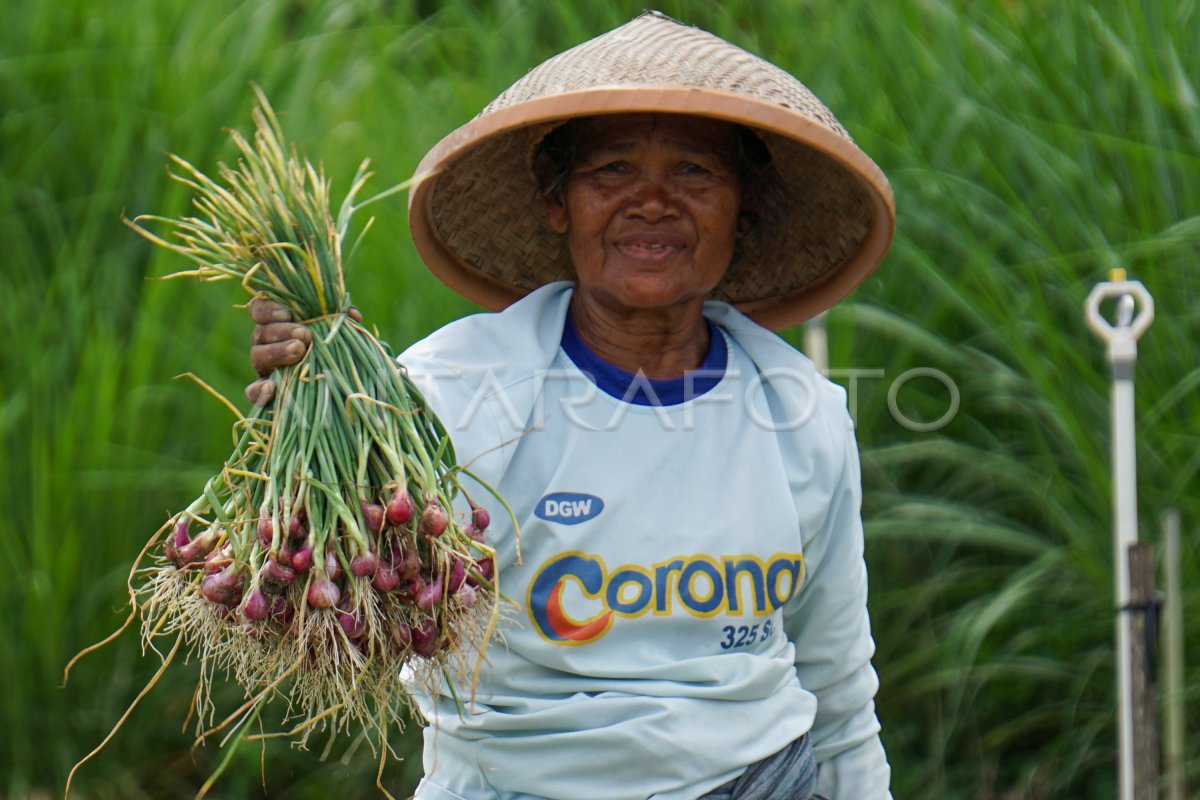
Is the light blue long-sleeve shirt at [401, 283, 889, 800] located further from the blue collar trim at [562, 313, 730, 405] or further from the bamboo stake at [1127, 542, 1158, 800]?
the bamboo stake at [1127, 542, 1158, 800]

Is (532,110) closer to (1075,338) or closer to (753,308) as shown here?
(753,308)

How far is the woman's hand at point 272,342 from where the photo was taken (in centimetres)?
183

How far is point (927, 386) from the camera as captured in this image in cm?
348

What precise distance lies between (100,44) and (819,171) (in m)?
2.35

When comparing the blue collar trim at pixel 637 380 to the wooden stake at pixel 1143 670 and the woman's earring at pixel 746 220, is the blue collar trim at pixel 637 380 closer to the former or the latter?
the woman's earring at pixel 746 220

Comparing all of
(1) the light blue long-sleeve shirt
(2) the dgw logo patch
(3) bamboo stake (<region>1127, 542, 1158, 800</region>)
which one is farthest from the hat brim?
(3) bamboo stake (<region>1127, 542, 1158, 800</region>)

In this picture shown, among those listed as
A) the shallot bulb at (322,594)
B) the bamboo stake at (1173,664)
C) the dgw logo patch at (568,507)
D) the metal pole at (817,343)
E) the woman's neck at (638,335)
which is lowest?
the bamboo stake at (1173,664)

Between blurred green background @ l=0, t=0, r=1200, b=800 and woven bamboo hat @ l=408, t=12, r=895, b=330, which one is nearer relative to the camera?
woven bamboo hat @ l=408, t=12, r=895, b=330

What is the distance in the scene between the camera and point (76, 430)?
→ 131 inches

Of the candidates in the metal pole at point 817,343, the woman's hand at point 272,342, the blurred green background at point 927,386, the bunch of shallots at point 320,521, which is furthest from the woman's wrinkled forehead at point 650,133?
the blurred green background at point 927,386

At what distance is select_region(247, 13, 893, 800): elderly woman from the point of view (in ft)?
6.68

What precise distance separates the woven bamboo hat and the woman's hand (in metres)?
0.32

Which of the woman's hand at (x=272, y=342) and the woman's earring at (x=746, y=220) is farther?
the woman's earring at (x=746, y=220)

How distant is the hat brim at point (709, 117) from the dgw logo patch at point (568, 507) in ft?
1.55
